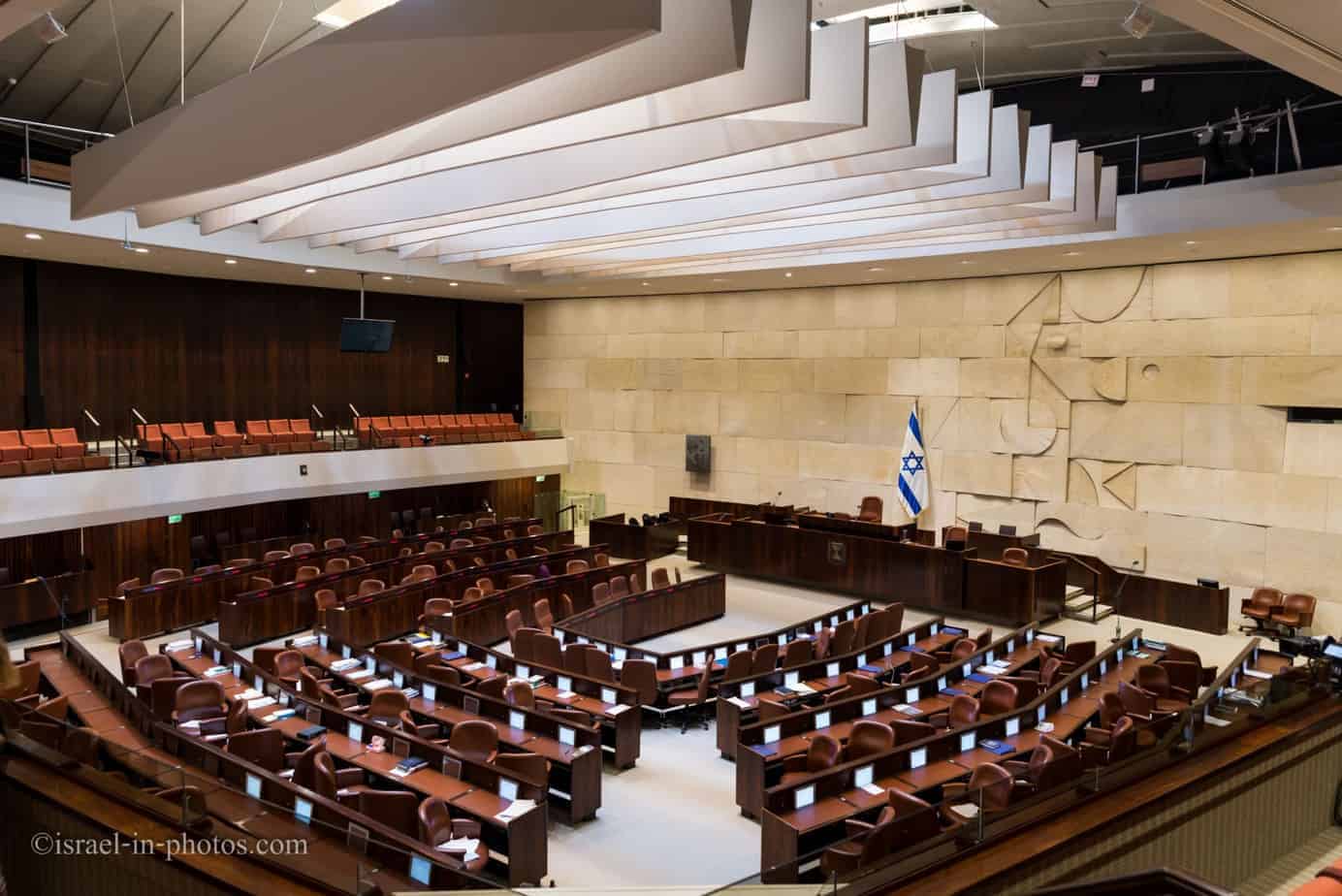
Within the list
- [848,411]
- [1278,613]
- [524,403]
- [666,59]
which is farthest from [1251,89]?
[524,403]

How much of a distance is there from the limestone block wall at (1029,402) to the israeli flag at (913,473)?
1.27 feet

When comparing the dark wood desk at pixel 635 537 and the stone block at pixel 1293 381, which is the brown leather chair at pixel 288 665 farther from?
the stone block at pixel 1293 381

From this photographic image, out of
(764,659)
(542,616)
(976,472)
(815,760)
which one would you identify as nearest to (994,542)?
(976,472)

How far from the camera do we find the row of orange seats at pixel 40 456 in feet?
39.8

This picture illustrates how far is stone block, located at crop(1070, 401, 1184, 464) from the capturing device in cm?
1373

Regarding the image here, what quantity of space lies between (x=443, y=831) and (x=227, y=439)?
11722 mm

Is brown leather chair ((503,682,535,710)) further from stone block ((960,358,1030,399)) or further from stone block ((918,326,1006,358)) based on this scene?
stone block ((918,326,1006,358))

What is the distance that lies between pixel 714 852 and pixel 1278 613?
9.42m

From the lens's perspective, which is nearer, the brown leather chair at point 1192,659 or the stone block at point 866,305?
the brown leather chair at point 1192,659

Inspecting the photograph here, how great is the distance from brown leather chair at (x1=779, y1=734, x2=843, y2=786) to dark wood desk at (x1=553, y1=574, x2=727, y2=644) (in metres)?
4.23

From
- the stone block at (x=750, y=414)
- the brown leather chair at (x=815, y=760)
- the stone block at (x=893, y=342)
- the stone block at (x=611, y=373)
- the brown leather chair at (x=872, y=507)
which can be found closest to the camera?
the brown leather chair at (x=815, y=760)

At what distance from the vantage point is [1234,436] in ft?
43.1

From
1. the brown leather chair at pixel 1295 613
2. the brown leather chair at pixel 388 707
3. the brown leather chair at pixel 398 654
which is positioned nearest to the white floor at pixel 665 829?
the brown leather chair at pixel 388 707

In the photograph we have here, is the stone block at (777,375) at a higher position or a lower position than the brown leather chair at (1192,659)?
higher
